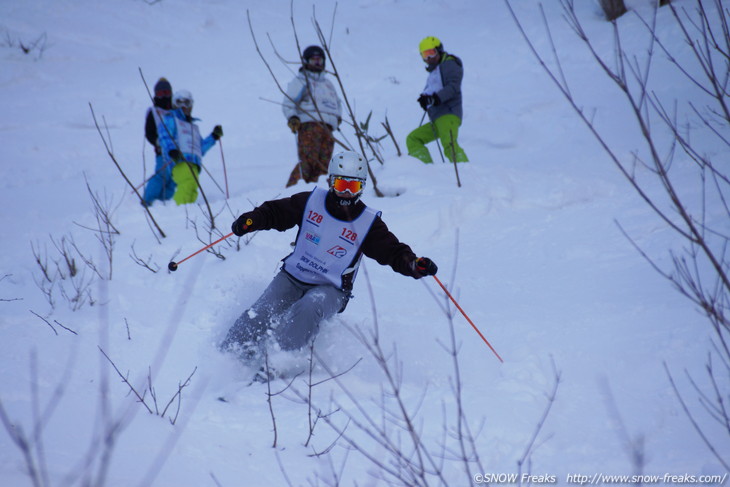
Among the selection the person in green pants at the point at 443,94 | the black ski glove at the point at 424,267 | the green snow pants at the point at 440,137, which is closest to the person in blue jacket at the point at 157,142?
the green snow pants at the point at 440,137

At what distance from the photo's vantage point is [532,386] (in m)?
3.11

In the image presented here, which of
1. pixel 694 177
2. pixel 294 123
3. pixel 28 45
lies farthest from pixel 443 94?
pixel 28 45

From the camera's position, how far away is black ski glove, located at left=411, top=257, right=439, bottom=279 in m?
3.29

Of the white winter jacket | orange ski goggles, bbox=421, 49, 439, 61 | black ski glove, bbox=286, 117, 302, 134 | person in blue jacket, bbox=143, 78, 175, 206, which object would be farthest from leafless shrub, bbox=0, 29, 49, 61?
orange ski goggles, bbox=421, 49, 439, 61

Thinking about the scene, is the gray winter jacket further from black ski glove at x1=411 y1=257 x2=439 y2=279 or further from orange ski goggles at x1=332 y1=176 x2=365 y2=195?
black ski glove at x1=411 y1=257 x2=439 y2=279

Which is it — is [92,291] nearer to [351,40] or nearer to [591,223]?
[591,223]

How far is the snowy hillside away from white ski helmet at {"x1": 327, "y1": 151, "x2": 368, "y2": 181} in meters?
0.86

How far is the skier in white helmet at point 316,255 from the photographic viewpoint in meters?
3.49

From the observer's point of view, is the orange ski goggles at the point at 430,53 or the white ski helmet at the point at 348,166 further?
the orange ski goggles at the point at 430,53

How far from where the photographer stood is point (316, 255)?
368 centimetres

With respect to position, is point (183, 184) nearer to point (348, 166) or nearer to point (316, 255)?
point (316, 255)

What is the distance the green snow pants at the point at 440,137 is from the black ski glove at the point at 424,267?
2.80 metres

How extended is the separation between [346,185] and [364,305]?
1150mm

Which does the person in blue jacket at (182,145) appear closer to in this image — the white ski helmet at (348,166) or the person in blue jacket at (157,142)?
the person in blue jacket at (157,142)
